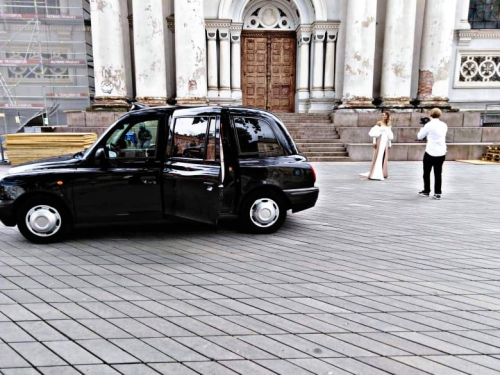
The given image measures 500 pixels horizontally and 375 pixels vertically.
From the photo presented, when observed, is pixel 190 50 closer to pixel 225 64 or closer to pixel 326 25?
pixel 225 64

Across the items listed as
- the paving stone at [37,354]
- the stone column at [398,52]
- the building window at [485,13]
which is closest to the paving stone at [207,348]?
the paving stone at [37,354]

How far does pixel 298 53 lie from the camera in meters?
18.0

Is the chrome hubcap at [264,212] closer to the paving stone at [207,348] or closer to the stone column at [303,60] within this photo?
the paving stone at [207,348]

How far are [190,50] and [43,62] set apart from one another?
7.21 meters

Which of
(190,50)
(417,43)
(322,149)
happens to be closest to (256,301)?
(322,149)

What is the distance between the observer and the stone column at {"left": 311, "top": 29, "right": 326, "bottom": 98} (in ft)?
56.9

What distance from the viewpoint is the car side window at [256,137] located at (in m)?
5.38

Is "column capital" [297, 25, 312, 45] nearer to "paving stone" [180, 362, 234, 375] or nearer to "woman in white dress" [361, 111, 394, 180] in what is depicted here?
"woman in white dress" [361, 111, 394, 180]

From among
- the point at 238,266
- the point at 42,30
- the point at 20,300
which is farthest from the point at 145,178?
the point at 42,30

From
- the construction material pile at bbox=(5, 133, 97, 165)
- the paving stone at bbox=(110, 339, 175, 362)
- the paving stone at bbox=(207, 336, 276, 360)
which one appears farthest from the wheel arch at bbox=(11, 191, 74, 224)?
the construction material pile at bbox=(5, 133, 97, 165)

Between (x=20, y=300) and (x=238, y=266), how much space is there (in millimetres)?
2100

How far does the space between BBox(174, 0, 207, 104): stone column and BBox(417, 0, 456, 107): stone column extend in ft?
30.2

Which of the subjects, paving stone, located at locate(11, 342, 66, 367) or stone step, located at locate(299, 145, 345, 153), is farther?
stone step, located at locate(299, 145, 345, 153)

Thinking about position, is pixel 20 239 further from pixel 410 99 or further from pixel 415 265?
pixel 410 99
